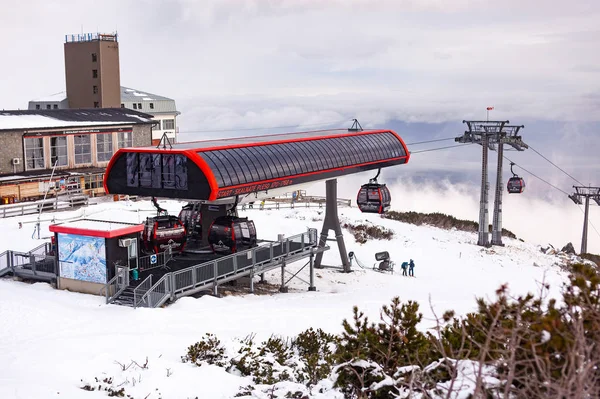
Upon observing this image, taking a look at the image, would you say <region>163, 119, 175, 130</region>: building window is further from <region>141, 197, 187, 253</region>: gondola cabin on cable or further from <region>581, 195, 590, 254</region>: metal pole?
<region>141, 197, 187, 253</region>: gondola cabin on cable

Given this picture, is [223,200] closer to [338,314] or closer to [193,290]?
[193,290]

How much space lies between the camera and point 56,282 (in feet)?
88.2

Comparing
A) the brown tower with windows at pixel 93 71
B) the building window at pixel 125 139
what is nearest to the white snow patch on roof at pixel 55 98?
the brown tower with windows at pixel 93 71

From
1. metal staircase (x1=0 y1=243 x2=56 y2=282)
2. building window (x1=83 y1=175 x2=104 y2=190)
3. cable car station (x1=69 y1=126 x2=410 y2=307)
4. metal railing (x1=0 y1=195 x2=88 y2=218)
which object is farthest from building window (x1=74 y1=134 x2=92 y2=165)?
metal staircase (x1=0 y1=243 x2=56 y2=282)

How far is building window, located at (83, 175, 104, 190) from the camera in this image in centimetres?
5096

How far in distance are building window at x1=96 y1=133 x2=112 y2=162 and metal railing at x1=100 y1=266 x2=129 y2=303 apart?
96.1 feet

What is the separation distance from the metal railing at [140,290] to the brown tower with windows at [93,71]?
178 ft

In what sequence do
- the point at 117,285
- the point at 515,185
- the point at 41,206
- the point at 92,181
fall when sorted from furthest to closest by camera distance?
the point at 515,185 → the point at 92,181 → the point at 41,206 → the point at 117,285

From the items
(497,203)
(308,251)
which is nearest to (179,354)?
(308,251)

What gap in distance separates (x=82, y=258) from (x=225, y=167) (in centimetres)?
612

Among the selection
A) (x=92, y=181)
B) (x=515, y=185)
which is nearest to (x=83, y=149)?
(x=92, y=181)

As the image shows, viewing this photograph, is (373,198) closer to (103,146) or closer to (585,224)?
(103,146)

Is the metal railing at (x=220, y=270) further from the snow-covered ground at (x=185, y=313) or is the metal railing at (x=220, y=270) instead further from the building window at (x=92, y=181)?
the building window at (x=92, y=181)

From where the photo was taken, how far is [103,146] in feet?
174
